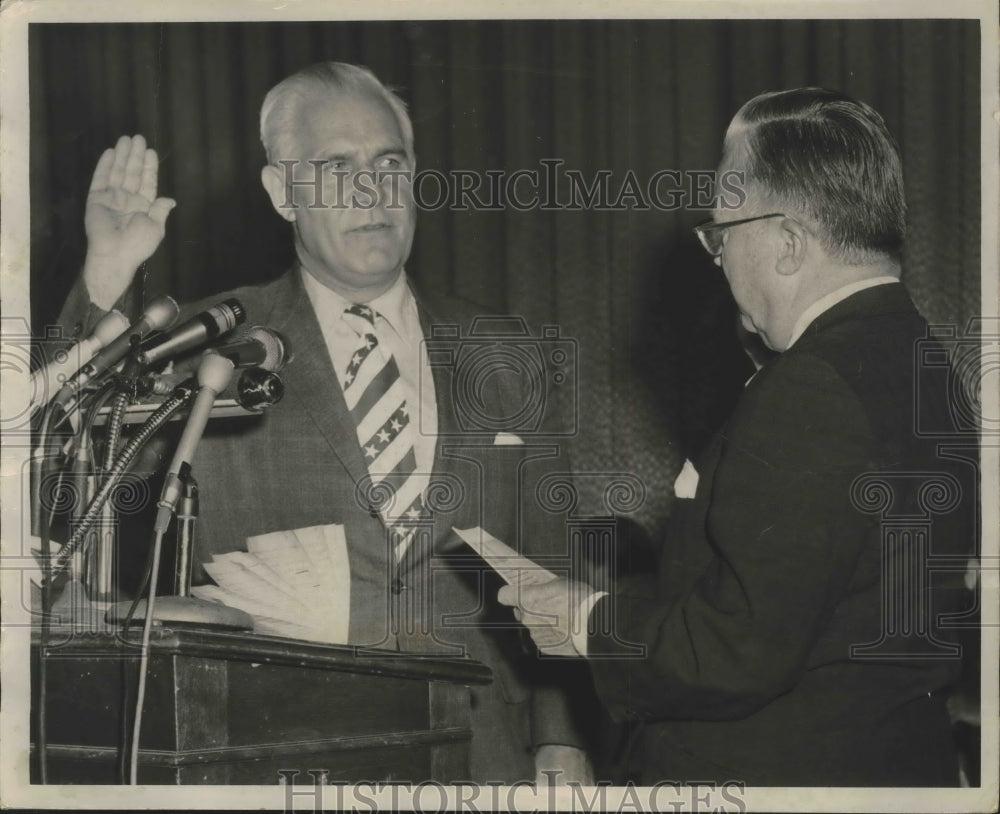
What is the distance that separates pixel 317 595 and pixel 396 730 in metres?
0.51

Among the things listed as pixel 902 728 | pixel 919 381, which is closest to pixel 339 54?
pixel 919 381

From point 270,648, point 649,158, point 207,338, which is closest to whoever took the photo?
point 270,648

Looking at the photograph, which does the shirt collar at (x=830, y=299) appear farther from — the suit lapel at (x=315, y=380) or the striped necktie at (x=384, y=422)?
the suit lapel at (x=315, y=380)

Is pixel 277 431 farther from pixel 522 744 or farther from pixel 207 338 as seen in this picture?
pixel 522 744

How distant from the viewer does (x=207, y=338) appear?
289cm

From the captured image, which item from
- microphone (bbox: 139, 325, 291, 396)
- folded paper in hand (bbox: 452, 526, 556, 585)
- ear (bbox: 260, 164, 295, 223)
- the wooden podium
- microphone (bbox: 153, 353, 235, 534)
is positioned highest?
ear (bbox: 260, 164, 295, 223)

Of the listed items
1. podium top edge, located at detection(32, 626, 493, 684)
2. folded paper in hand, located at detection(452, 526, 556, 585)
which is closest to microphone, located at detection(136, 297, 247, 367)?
podium top edge, located at detection(32, 626, 493, 684)

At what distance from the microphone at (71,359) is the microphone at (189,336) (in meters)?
0.25

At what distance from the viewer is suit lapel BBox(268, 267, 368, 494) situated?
120 inches

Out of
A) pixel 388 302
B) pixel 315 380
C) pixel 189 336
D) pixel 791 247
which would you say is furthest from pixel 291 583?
pixel 791 247

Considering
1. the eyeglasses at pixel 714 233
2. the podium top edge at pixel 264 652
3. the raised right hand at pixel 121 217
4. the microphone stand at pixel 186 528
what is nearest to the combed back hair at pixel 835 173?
the eyeglasses at pixel 714 233

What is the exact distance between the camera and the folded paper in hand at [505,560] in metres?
2.85

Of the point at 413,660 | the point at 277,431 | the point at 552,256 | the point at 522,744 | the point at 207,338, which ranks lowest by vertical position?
the point at 522,744

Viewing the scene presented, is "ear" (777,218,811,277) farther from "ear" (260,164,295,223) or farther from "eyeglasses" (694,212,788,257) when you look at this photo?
"ear" (260,164,295,223)
